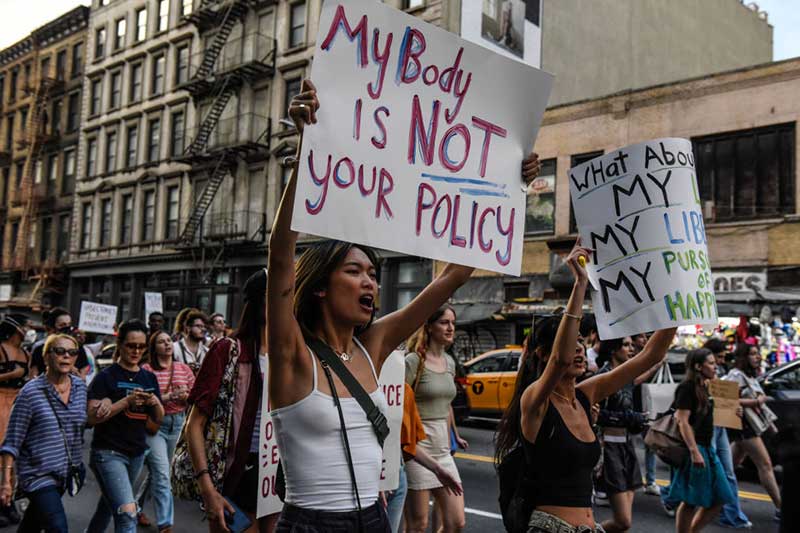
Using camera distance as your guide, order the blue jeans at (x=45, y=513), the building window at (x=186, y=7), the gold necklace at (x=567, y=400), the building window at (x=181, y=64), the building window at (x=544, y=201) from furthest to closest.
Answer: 1. the building window at (x=186, y=7)
2. the building window at (x=181, y=64)
3. the building window at (x=544, y=201)
4. the blue jeans at (x=45, y=513)
5. the gold necklace at (x=567, y=400)

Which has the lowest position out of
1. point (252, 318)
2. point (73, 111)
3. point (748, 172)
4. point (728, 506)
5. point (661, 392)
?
point (728, 506)

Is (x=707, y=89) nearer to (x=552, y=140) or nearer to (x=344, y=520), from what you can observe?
(x=552, y=140)

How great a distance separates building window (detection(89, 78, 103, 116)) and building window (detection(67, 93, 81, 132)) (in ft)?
4.55

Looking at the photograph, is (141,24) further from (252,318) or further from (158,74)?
(252,318)

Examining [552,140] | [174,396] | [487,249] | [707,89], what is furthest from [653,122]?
[487,249]

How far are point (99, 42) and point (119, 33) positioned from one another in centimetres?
212

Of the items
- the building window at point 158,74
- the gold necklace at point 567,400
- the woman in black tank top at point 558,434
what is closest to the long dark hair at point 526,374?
the woman in black tank top at point 558,434

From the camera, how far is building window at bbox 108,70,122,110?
3919cm

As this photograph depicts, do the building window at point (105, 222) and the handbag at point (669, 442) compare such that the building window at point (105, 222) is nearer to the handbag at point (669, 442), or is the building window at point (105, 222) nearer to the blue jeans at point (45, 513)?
the handbag at point (669, 442)

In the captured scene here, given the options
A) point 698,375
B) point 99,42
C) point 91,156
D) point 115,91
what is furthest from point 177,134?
point 698,375

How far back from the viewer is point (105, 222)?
39188 mm

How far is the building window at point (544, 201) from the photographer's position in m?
23.3

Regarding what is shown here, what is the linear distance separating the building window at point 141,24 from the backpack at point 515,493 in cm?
3830

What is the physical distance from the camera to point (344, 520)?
Answer: 94.4 inches
